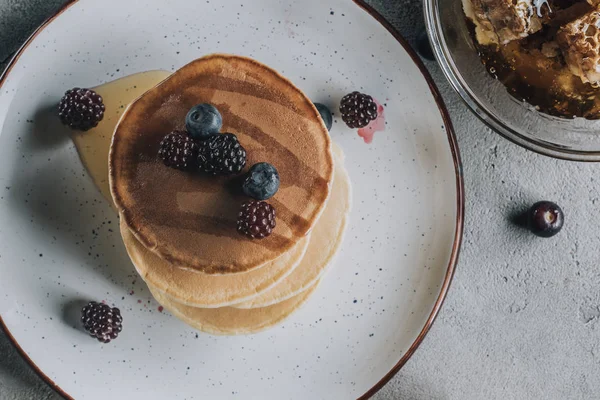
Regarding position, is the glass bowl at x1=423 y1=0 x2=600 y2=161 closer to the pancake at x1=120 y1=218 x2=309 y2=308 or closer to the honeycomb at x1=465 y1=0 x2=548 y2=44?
the honeycomb at x1=465 y1=0 x2=548 y2=44

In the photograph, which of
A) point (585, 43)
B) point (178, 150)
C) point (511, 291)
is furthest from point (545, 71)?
point (178, 150)

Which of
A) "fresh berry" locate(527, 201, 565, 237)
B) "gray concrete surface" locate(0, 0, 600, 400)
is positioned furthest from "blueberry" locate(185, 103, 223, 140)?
"fresh berry" locate(527, 201, 565, 237)

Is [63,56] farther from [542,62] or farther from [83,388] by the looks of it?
[542,62]

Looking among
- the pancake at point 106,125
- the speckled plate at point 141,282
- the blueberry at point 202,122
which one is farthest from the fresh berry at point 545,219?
the pancake at point 106,125

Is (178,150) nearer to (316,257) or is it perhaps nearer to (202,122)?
(202,122)

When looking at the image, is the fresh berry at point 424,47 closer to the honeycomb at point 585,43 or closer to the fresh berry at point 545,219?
the honeycomb at point 585,43

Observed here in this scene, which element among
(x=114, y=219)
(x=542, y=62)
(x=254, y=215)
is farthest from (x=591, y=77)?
(x=114, y=219)

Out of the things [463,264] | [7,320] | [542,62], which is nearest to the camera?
[542,62]
